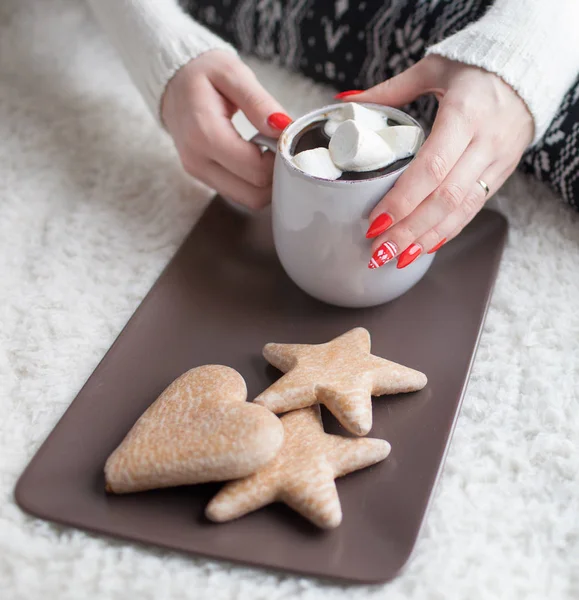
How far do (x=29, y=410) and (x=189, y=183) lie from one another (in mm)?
326

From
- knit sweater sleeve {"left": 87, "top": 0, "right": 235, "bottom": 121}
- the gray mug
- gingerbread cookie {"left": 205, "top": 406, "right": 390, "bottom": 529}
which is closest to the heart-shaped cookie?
gingerbread cookie {"left": 205, "top": 406, "right": 390, "bottom": 529}

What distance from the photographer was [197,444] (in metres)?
0.48

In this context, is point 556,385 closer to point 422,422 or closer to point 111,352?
point 422,422

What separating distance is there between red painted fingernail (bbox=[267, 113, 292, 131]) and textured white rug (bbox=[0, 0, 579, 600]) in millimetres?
165

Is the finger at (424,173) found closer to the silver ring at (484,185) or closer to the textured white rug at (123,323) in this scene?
the silver ring at (484,185)

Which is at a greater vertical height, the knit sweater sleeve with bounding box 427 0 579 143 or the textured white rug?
the knit sweater sleeve with bounding box 427 0 579 143

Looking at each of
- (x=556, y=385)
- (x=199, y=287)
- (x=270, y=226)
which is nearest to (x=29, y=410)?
(x=199, y=287)

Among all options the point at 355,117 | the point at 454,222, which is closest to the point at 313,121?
the point at 355,117

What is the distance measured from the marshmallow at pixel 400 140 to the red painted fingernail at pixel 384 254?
0.07 m

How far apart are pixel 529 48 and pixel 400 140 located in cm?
19

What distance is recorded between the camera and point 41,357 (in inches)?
24.6

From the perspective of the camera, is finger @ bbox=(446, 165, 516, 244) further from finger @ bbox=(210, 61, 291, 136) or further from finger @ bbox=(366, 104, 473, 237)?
finger @ bbox=(210, 61, 291, 136)

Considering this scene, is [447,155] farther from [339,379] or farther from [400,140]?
[339,379]

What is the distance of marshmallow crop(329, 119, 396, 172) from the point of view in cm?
54
